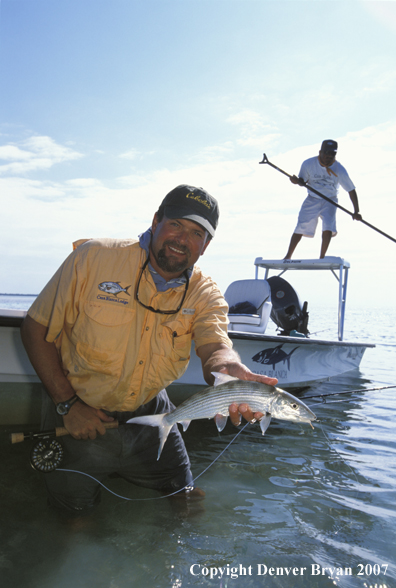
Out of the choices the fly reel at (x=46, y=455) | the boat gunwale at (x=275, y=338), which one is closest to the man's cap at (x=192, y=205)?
the fly reel at (x=46, y=455)

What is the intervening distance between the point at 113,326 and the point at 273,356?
3900 mm

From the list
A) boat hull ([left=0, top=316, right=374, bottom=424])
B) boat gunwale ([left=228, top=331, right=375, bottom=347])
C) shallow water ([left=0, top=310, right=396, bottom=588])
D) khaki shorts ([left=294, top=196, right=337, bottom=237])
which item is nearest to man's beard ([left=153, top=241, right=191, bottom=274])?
boat hull ([left=0, top=316, right=374, bottom=424])

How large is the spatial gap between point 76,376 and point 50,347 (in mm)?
278

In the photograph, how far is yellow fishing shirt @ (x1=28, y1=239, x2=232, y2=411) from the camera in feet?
9.65

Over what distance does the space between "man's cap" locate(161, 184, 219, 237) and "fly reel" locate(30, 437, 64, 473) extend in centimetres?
185

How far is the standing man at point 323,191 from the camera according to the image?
8.13 meters

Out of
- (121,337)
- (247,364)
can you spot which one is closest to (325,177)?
(247,364)

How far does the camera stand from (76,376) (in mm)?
3006

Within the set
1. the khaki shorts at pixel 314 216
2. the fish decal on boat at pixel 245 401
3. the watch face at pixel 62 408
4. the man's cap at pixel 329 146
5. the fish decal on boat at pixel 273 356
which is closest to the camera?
the fish decal on boat at pixel 245 401

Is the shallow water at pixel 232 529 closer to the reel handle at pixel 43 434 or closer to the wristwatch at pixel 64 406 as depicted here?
the reel handle at pixel 43 434

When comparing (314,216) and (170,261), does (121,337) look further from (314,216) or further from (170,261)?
(314,216)

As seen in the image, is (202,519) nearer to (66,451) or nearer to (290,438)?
(66,451)

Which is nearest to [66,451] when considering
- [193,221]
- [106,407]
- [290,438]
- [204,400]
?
[106,407]

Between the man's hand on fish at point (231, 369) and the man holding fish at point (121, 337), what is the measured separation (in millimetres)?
13
